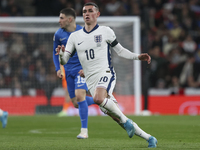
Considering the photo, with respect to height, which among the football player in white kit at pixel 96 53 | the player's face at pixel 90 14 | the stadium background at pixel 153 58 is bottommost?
the stadium background at pixel 153 58

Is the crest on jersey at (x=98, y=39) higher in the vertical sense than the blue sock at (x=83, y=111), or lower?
higher

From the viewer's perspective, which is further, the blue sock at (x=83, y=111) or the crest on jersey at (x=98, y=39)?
the blue sock at (x=83, y=111)

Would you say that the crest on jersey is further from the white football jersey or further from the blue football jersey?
the blue football jersey

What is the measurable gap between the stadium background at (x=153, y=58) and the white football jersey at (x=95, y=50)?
8.06 m

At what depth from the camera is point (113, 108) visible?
17.3ft

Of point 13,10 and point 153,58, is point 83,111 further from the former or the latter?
point 13,10

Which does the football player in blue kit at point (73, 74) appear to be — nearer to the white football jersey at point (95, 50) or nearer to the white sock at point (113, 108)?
the white football jersey at point (95, 50)

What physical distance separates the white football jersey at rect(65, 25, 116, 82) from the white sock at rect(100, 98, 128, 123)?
0.59 meters

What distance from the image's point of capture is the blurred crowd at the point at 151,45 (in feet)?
47.9

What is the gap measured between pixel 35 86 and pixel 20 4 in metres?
5.67

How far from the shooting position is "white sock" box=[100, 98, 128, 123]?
5227 mm

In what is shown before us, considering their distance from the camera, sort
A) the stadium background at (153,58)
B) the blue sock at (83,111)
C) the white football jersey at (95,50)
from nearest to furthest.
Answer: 1. the white football jersey at (95,50)
2. the blue sock at (83,111)
3. the stadium background at (153,58)

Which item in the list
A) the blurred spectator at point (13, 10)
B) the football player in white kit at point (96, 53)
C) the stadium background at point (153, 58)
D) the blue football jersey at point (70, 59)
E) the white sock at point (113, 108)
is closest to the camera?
the white sock at point (113, 108)

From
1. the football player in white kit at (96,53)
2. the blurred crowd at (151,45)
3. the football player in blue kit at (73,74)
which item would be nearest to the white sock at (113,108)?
the football player in white kit at (96,53)
